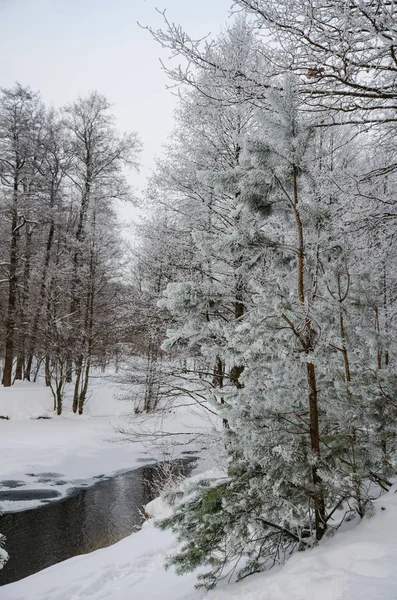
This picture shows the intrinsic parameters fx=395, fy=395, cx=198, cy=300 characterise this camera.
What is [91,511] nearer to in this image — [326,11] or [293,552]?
[293,552]

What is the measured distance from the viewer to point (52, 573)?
5.82 metres

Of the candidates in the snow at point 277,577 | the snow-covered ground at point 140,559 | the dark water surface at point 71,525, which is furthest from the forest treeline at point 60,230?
the snow at point 277,577

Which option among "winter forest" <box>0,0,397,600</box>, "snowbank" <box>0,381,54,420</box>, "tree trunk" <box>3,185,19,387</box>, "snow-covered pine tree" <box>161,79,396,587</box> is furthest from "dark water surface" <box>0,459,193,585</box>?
"tree trunk" <box>3,185,19,387</box>

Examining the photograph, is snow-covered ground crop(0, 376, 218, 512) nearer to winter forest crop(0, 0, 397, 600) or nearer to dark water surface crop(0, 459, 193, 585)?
dark water surface crop(0, 459, 193, 585)

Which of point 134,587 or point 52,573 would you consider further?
point 52,573

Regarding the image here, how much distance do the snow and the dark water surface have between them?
0.97m

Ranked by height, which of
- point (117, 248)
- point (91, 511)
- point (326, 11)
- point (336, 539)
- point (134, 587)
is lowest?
point (91, 511)

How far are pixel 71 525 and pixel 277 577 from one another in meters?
6.74

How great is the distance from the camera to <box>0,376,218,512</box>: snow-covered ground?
34.0ft

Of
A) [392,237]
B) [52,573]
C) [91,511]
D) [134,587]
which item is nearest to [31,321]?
[91,511]

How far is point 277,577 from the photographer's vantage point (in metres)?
3.01

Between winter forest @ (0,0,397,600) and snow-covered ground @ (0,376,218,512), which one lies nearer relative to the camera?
winter forest @ (0,0,397,600)

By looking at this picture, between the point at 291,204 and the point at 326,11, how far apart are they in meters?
1.59

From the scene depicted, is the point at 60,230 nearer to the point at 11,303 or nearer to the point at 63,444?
the point at 11,303
